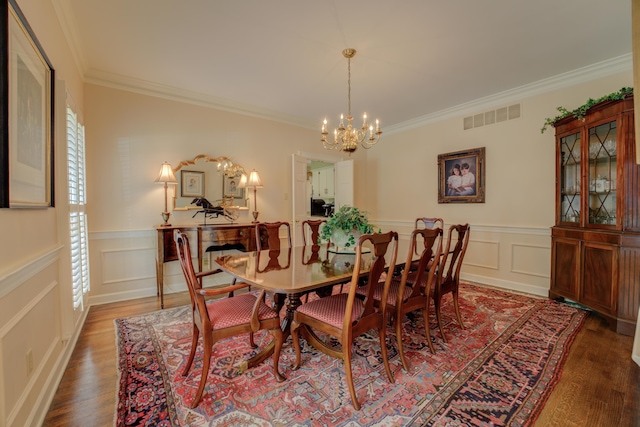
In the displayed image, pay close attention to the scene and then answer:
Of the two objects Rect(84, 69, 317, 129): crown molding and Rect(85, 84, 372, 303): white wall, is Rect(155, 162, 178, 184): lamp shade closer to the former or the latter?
Rect(85, 84, 372, 303): white wall

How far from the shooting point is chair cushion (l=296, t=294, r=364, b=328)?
1755 mm

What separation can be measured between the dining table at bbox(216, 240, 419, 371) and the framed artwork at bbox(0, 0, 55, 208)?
3.92 feet

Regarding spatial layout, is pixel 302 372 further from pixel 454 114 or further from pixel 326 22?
pixel 454 114

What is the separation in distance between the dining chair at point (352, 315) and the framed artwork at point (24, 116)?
1671mm

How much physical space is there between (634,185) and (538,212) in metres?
1.18

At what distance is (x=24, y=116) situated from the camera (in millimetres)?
1441

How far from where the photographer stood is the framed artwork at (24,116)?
→ 1200mm

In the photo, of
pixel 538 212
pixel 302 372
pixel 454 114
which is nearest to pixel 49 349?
pixel 302 372

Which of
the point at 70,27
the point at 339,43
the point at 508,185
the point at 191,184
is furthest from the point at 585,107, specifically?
the point at 70,27

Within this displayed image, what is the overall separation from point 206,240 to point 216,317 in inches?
72.0

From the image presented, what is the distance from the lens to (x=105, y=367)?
1999 mm

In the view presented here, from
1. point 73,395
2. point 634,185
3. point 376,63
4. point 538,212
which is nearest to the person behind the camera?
point 73,395

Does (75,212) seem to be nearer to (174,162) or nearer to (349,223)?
(174,162)

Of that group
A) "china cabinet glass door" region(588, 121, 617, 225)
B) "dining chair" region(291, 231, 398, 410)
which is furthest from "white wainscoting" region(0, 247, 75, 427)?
"china cabinet glass door" region(588, 121, 617, 225)
